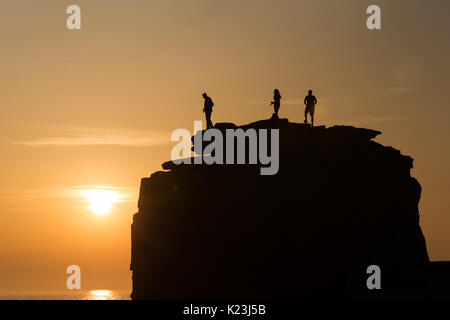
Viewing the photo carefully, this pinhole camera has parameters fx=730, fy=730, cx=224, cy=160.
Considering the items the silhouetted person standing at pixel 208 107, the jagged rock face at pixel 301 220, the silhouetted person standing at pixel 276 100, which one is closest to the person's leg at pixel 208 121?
the silhouetted person standing at pixel 208 107

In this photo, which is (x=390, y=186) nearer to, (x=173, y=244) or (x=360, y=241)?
(x=360, y=241)

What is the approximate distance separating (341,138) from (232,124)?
8.32m

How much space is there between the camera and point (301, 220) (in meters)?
53.6

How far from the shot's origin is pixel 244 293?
53.5 meters

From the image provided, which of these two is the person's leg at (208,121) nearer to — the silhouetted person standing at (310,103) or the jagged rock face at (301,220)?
the jagged rock face at (301,220)

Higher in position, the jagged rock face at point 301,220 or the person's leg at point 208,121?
the person's leg at point 208,121

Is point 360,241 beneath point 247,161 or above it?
beneath

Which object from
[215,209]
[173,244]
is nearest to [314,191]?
[215,209]

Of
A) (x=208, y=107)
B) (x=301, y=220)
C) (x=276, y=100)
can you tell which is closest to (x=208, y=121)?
(x=208, y=107)

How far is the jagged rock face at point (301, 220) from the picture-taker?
5312 centimetres

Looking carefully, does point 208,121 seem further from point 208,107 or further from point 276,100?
point 276,100
